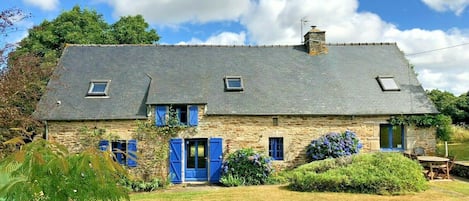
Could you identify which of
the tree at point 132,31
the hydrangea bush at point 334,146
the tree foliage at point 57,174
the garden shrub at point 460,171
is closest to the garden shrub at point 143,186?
the hydrangea bush at point 334,146

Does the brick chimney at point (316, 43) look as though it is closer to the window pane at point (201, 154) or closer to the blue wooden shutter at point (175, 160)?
the window pane at point (201, 154)

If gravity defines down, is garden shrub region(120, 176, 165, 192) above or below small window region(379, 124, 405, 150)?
below

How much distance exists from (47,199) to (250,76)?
16.2m

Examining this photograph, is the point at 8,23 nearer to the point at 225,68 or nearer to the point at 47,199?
the point at 47,199

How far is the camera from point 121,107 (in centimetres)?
1636

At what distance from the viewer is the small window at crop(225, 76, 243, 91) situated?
17.2 meters

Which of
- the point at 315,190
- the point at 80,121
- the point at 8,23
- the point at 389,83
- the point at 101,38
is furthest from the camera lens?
the point at 101,38

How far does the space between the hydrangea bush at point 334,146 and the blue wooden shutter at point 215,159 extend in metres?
3.52

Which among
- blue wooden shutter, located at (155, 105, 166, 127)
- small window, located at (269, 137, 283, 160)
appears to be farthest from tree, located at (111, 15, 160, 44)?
small window, located at (269, 137, 283, 160)

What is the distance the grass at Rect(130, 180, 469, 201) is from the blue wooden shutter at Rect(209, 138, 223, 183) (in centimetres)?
114

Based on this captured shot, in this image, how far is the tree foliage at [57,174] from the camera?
1.99 metres

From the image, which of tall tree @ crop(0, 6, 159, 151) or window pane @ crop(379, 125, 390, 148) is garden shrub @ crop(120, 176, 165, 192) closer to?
tall tree @ crop(0, 6, 159, 151)

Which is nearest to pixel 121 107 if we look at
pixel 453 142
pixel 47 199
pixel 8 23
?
pixel 8 23

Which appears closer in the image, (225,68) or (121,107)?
(121,107)
